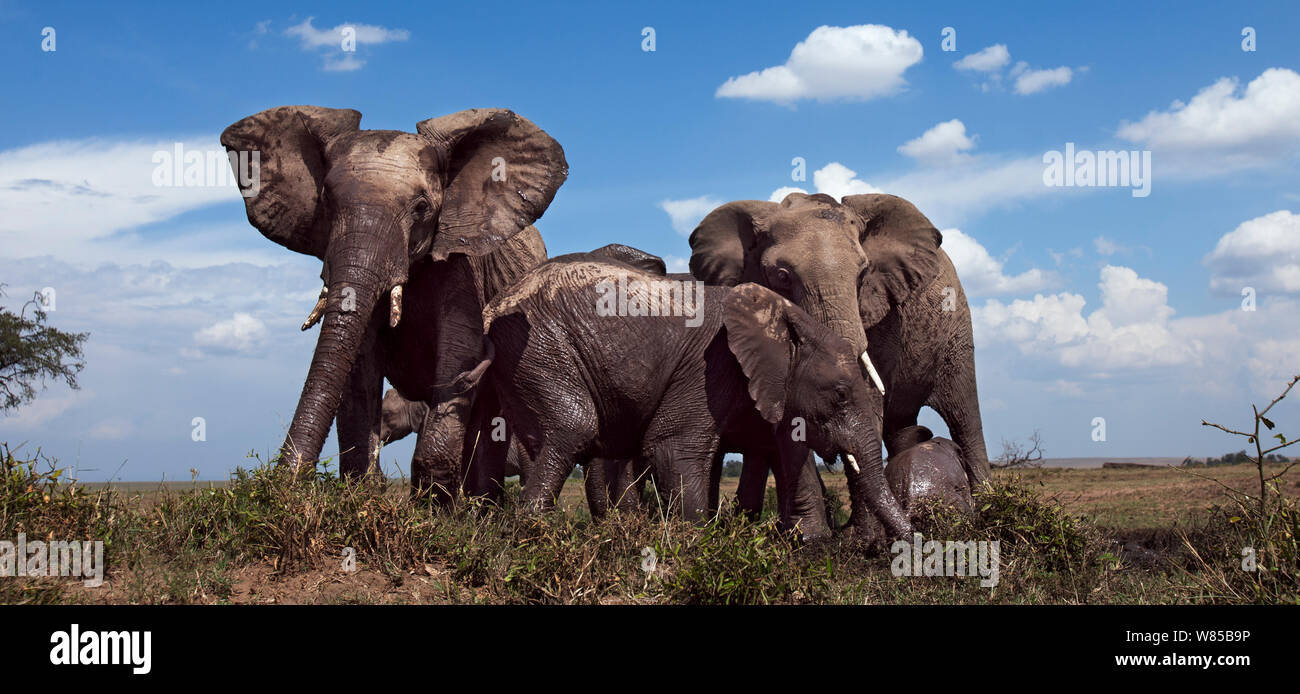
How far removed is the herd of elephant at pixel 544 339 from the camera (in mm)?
9461

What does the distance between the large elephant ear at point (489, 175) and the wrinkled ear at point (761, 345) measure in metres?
2.71

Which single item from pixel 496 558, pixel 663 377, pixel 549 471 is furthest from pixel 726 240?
pixel 496 558

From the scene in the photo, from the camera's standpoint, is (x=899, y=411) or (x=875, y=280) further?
(x=899, y=411)

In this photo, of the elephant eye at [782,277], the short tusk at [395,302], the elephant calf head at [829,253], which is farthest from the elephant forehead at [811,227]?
the short tusk at [395,302]

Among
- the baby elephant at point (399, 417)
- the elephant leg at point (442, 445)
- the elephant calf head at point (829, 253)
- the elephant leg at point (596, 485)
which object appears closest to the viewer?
the elephant leg at point (442, 445)

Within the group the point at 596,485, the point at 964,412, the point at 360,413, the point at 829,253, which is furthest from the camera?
the point at 964,412

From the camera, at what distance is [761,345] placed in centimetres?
965

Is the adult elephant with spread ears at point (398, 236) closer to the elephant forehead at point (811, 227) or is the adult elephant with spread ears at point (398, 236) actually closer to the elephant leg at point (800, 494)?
the elephant forehead at point (811, 227)

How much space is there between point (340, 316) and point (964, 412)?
896 cm

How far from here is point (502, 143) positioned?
37.7 feet

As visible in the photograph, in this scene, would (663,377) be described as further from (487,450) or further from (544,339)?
(487,450)

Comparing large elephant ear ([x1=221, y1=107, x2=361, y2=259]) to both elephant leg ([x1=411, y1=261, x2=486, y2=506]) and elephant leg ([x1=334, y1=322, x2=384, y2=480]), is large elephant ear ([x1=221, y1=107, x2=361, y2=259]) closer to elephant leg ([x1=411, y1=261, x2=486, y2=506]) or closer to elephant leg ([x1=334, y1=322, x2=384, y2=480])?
elephant leg ([x1=334, y1=322, x2=384, y2=480])
